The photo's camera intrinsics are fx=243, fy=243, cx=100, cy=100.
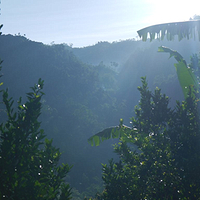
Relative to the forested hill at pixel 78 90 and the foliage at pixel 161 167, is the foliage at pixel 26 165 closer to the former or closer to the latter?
the foliage at pixel 161 167

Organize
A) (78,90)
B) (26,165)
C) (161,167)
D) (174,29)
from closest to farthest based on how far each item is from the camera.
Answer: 1. (26,165)
2. (161,167)
3. (174,29)
4. (78,90)

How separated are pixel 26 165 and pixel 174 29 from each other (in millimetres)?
4784

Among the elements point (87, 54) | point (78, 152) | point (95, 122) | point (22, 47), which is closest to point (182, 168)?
point (78, 152)

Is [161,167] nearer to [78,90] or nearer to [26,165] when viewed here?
[26,165]

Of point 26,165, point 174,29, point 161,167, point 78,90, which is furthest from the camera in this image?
point 78,90

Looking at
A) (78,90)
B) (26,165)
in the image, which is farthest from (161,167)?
(78,90)

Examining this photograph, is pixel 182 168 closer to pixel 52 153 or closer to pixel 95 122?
pixel 52 153

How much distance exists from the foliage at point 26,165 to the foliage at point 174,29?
363cm

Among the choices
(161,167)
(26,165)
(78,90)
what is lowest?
(161,167)

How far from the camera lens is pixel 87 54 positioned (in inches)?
3428

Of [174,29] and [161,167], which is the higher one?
[174,29]

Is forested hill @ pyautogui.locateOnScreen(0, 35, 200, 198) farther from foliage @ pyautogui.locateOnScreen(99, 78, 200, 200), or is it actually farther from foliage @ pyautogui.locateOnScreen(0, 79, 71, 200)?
foliage @ pyautogui.locateOnScreen(0, 79, 71, 200)

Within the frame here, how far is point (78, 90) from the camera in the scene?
44562 mm

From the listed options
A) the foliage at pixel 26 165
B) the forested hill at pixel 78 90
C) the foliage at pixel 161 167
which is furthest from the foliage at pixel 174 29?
the forested hill at pixel 78 90
